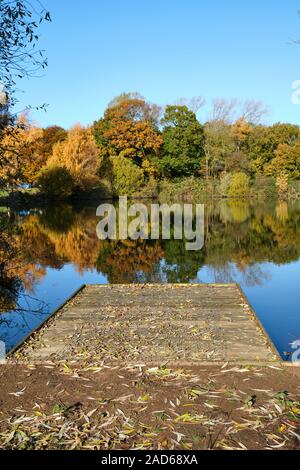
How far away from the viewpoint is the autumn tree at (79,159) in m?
36.2

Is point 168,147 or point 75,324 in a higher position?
point 168,147

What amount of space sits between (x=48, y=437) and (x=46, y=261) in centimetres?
994

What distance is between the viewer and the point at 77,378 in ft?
12.8

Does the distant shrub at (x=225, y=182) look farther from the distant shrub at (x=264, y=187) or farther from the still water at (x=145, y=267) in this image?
the still water at (x=145, y=267)

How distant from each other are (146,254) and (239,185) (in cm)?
3002

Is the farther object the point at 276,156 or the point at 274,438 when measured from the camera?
the point at 276,156

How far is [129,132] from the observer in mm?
41219

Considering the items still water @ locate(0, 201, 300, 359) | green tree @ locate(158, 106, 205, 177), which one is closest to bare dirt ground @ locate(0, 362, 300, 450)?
still water @ locate(0, 201, 300, 359)

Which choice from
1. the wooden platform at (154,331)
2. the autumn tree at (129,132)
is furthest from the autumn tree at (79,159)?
the wooden platform at (154,331)

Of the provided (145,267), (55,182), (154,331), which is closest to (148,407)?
(154,331)

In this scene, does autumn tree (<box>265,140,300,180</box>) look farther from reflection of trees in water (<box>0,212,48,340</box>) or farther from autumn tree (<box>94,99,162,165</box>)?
reflection of trees in water (<box>0,212,48,340</box>)

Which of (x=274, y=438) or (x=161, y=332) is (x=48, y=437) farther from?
(x=161, y=332)

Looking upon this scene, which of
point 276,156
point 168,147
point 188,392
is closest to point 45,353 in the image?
point 188,392

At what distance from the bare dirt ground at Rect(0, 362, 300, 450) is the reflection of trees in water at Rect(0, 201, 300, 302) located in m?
4.35
